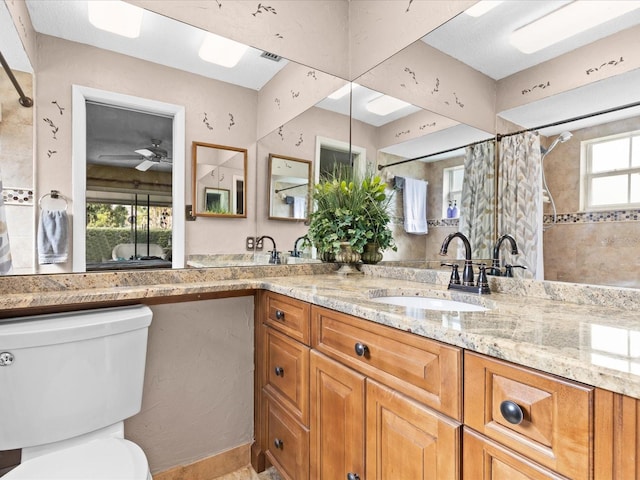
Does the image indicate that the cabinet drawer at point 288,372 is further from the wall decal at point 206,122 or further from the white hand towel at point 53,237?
the wall decal at point 206,122

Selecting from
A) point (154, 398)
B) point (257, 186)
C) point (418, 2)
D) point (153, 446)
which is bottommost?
point (153, 446)

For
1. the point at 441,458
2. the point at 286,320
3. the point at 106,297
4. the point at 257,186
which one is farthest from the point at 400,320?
the point at 257,186

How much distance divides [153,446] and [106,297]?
0.78 m

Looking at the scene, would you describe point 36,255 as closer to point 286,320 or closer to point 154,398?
point 154,398

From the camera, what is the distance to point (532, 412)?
63 centimetres

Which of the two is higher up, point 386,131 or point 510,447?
point 386,131

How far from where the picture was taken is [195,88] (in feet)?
5.34

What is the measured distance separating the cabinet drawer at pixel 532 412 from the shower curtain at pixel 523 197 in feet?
2.22

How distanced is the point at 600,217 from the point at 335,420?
3.40 feet

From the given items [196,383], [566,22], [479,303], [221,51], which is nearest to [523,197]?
[479,303]

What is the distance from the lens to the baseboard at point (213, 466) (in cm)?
160

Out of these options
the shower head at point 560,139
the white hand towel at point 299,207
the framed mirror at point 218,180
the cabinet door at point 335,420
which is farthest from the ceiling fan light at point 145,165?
the shower head at point 560,139

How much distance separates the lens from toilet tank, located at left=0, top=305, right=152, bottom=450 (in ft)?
3.47

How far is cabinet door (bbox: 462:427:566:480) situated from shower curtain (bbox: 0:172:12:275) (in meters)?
1.53
